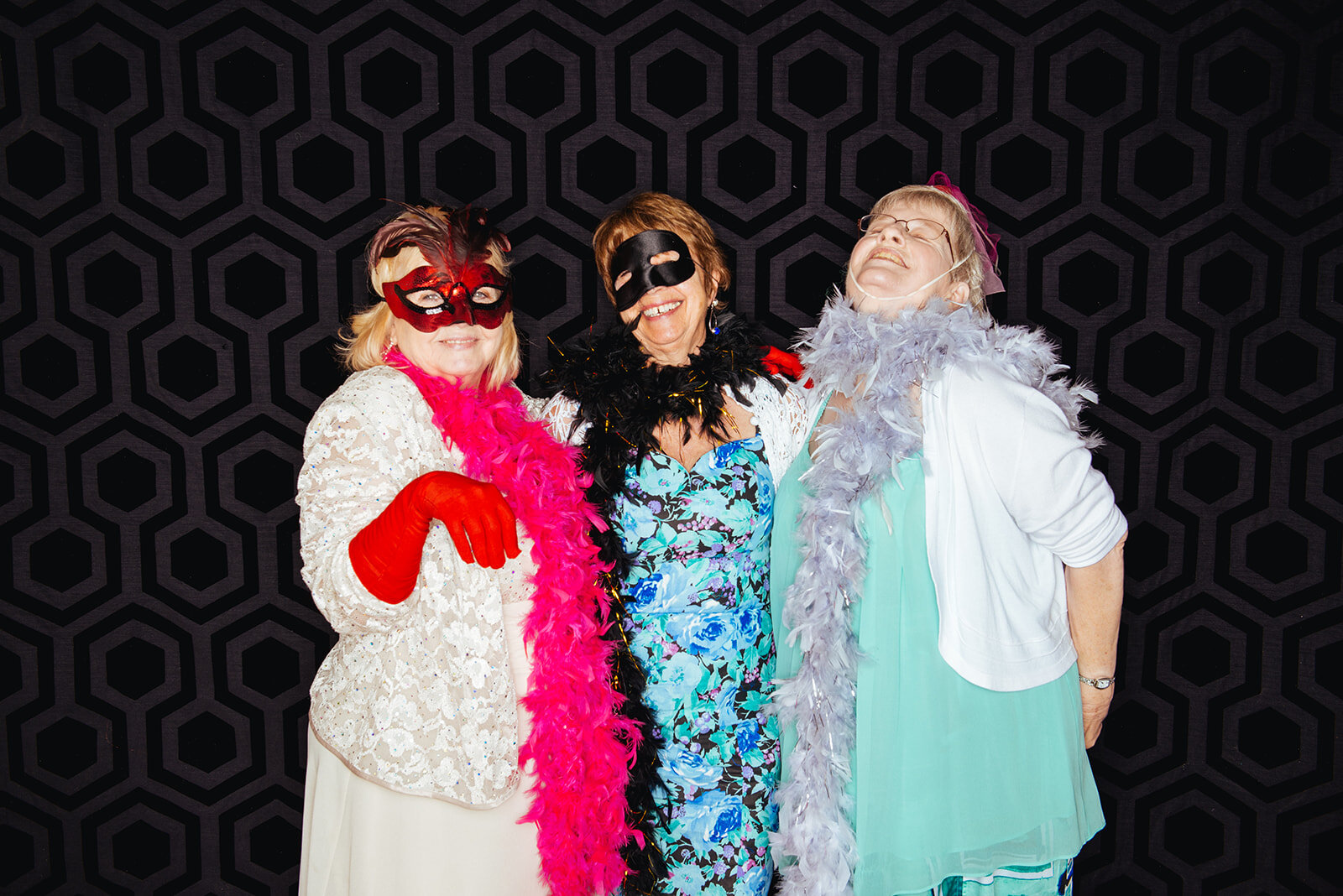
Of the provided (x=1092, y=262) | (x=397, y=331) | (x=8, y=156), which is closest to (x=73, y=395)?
(x=8, y=156)

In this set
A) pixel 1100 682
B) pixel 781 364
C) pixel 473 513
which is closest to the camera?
pixel 473 513

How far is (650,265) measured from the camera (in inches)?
60.9

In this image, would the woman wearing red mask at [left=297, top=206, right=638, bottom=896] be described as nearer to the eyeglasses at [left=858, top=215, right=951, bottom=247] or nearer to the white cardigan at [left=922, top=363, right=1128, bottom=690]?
the white cardigan at [left=922, top=363, right=1128, bottom=690]

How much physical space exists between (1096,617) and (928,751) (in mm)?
380

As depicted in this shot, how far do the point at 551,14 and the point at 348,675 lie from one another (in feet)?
5.51

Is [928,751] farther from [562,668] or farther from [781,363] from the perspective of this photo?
[781,363]

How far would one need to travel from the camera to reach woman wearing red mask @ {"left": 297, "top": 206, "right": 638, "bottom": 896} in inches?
47.4

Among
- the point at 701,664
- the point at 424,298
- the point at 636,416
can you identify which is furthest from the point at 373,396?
the point at 701,664

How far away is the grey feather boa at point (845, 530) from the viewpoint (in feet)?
4.27

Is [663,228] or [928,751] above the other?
[663,228]

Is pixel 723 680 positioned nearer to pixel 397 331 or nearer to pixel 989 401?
pixel 989 401

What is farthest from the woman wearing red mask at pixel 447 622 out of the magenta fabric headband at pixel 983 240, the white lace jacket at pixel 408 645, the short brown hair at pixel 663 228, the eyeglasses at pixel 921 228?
the magenta fabric headband at pixel 983 240

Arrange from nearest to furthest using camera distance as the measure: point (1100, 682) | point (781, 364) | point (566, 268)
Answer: point (1100, 682), point (781, 364), point (566, 268)

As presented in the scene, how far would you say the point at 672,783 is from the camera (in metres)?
1.45
